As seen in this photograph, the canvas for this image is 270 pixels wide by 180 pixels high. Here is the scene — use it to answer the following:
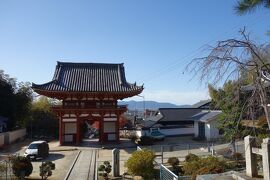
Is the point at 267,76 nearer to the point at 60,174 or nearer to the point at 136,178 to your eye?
the point at 136,178

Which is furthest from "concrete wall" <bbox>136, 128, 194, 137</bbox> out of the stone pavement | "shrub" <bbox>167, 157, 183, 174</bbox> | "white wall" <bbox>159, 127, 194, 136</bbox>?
"shrub" <bbox>167, 157, 183, 174</bbox>

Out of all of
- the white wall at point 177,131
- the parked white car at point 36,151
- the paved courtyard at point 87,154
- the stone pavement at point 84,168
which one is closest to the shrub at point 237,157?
the paved courtyard at point 87,154

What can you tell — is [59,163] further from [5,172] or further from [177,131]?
[177,131]

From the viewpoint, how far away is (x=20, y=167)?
59.1 ft

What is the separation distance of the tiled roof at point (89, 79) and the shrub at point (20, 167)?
57.2 feet

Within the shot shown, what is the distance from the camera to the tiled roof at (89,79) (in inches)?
1428

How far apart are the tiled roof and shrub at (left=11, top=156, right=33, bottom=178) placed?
17.4 meters

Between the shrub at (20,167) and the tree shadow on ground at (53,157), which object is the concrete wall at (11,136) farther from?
the shrub at (20,167)

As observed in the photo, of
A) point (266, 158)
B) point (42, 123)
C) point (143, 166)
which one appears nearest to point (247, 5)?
point (266, 158)

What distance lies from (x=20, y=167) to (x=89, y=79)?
2104 cm

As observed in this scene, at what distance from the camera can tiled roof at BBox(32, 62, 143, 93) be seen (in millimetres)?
36281

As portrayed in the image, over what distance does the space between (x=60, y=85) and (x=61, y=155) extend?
33.0 ft

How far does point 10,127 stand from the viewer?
43906mm

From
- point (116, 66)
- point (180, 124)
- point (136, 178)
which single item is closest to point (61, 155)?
point (136, 178)
